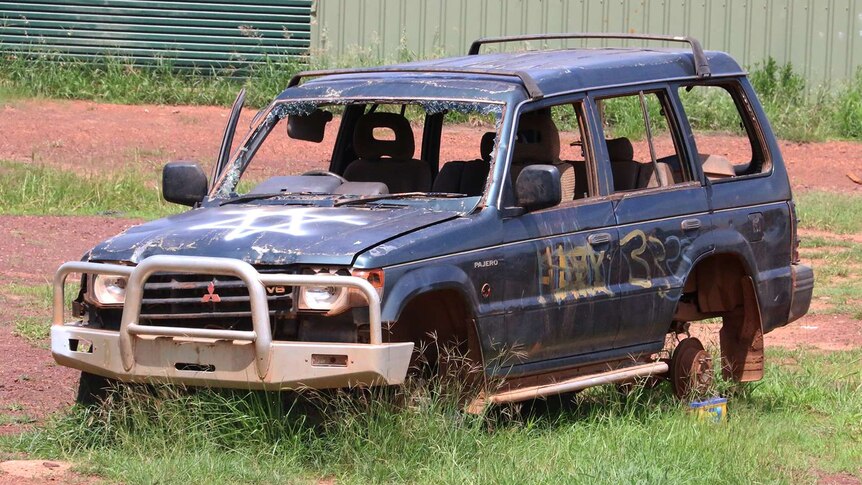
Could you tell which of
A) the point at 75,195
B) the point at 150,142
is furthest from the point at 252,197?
the point at 150,142

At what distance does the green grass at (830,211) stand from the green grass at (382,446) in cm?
804

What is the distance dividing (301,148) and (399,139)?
9631 millimetres

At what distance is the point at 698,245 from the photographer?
284 inches

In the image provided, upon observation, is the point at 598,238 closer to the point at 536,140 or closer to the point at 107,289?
the point at 536,140

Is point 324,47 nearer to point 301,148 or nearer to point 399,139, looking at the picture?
point 301,148

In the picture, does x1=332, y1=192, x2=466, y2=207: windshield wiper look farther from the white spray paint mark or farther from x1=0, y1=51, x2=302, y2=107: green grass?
x1=0, y1=51, x2=302, y2=107: green grass

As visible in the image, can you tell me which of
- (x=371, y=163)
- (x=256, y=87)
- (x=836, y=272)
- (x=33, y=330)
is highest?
(x=371, y=163)

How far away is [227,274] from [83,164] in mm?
10315

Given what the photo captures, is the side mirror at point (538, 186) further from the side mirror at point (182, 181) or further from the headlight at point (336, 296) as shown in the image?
the side mirror at point (182, 181)

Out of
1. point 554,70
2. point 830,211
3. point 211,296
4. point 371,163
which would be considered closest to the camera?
point 211,296

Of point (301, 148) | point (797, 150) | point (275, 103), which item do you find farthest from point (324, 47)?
point (275, 103)

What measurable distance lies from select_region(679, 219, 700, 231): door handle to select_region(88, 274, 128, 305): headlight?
2.69m

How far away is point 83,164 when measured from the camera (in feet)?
50.8

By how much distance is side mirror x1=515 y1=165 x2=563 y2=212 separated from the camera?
20.6ft
